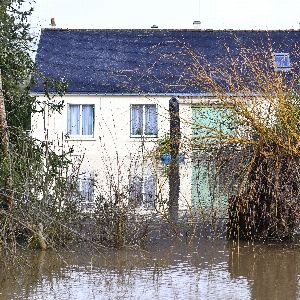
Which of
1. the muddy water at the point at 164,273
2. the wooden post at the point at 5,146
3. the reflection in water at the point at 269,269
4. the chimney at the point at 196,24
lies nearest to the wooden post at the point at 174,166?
the muddy water at the point at 164,273

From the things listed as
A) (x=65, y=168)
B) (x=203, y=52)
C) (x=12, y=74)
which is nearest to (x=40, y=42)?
(x=203, y=52)

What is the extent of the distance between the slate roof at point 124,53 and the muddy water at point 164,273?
19.5 meters

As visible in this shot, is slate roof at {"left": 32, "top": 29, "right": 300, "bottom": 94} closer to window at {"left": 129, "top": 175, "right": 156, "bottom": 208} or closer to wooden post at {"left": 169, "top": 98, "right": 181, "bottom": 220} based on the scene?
wooden post at {"left": 169, "top": 98, "right": 181, "bottom": 220}

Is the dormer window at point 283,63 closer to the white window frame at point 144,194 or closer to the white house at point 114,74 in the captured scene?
the white house at point 114,74

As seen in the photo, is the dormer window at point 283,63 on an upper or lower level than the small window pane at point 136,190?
upper

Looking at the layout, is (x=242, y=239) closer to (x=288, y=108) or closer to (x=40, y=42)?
(x=288, y=108)

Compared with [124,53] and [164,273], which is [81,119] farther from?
[164,273]

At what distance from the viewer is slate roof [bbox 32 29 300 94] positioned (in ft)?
110

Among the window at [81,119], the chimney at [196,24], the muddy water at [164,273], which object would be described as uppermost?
the chimney at [196,24]

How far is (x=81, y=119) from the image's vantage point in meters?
33.9

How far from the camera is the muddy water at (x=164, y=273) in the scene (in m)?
10.6

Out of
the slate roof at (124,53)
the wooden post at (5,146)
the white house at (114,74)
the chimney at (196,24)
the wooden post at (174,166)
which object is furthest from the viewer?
the chimney at (196,24)

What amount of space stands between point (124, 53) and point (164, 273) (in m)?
24.5

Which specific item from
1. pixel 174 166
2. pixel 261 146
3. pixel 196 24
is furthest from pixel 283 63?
pixel 196 24
